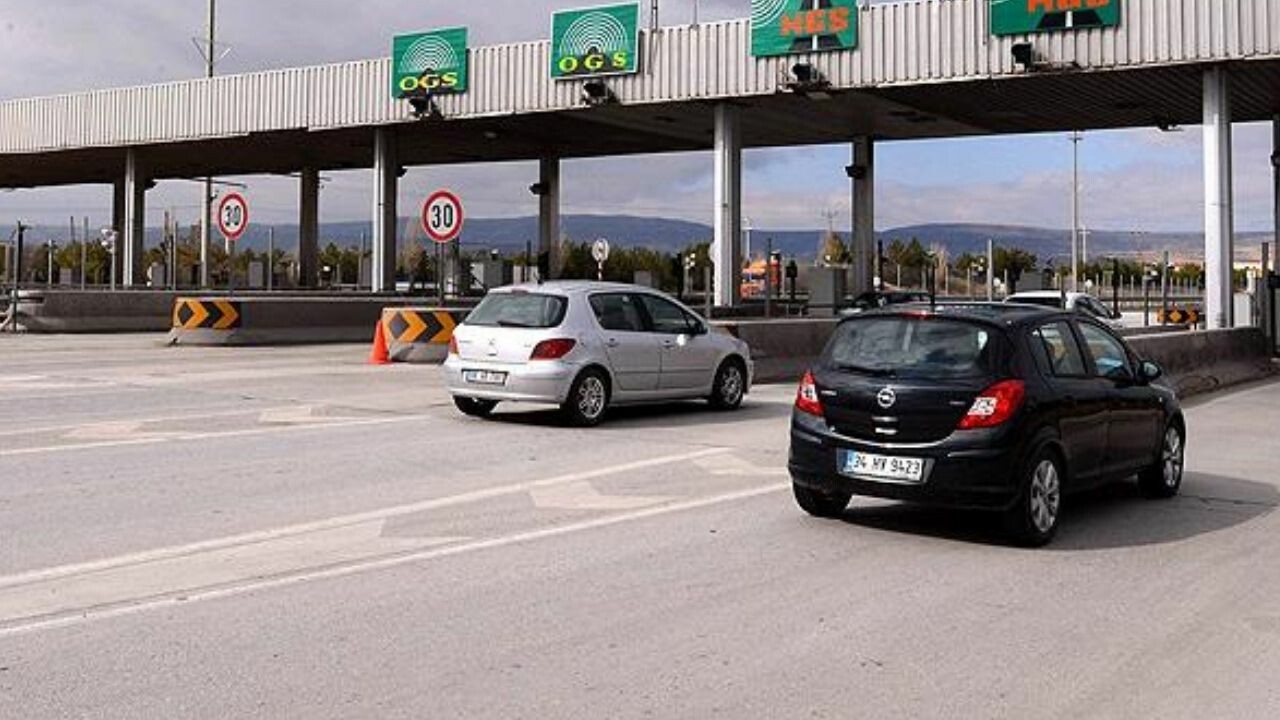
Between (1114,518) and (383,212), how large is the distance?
3064 centimetres

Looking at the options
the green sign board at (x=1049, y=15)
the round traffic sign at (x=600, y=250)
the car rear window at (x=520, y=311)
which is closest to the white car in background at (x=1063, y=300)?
the green sign board at (x=1049, y=15)

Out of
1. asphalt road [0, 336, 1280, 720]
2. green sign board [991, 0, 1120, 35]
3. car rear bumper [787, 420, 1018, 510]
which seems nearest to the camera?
asphalt road [0, 336, 1280, 720]

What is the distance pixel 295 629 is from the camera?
5.64m

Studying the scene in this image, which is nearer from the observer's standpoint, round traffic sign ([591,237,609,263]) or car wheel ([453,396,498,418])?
car wheel ([453,396,498,418])

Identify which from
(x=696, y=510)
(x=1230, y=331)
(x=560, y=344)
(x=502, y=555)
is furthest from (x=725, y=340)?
(x=1230, y=331)

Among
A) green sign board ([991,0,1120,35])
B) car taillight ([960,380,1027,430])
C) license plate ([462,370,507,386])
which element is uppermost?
green sign board ([991,0,1120,35])

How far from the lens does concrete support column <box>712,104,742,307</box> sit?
102ft

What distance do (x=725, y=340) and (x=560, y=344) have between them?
3.04m

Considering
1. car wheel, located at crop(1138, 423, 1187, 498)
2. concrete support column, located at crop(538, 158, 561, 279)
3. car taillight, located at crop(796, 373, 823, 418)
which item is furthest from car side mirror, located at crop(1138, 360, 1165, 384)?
concrete support column, located at crop(538, 158, 561, 279)

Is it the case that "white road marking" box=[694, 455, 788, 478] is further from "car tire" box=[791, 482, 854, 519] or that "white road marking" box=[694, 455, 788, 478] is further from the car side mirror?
the car side mirror

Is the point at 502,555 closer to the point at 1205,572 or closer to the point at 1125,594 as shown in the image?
the point at 1125,594

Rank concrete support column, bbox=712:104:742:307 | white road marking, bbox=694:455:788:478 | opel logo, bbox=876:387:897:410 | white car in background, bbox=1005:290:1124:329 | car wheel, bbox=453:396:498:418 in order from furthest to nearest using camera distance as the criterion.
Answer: concrete support column, bbox=712:104:742:307
white car in background, bbox=1005:290:1124:329
car wheel, bbox=453:396:498:418
white road marking, bbox=694:455:788:478
opel logo, bbox=876:387:897:410

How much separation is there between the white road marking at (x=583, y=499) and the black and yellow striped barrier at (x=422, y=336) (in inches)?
506

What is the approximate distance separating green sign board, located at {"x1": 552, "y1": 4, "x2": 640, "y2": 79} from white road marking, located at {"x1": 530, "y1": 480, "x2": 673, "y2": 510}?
21.8 m
